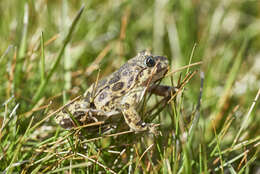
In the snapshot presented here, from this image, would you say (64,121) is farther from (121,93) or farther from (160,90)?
(160,90)

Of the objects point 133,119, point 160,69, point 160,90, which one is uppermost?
point 160,69

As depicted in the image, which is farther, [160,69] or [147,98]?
[147,98]

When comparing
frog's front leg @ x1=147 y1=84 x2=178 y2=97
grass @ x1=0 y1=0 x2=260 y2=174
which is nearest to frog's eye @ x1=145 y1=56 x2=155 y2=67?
frog's front leg @ x1=147 y1=84 x2=178 y2=97

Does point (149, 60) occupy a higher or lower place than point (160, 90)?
higher

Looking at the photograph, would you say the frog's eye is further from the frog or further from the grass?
the grass

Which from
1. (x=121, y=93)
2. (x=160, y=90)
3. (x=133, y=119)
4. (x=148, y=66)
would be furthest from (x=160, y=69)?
(x=133, y=119)
